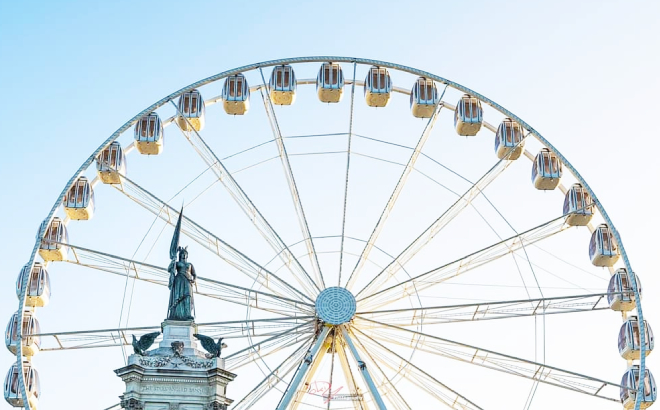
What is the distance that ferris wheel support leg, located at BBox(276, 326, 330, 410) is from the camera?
41.3 m

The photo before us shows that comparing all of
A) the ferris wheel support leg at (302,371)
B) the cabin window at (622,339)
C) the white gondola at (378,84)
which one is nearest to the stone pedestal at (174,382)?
the ferris wheel support leg at (302,371)

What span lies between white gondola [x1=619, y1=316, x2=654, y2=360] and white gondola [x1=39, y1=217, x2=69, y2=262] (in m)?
17.1

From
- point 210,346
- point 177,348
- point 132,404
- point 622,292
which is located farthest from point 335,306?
point 622,292

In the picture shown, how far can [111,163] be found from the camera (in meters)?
45.9

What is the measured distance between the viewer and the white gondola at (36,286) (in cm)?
4418

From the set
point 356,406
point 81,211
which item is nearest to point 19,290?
point 81,211

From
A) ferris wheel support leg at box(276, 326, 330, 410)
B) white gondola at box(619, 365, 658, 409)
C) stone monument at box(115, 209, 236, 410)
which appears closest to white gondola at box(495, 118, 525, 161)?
white gondola at box(619, 365, 658, 409)

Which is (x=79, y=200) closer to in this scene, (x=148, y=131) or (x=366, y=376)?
(x=148, y=131)

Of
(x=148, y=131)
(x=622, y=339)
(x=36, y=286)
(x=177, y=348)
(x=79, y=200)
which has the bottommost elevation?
(x=177, y=348)

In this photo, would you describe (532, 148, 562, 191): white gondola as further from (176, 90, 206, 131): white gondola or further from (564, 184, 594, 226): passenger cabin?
(176, 90, 206, 131): white gondola

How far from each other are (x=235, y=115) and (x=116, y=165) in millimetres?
4479

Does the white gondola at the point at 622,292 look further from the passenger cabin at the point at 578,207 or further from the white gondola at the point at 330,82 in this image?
the white gondola at the point at 330,82

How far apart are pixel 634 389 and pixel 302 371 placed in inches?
385

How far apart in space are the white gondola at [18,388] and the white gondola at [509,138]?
16.1 metres
